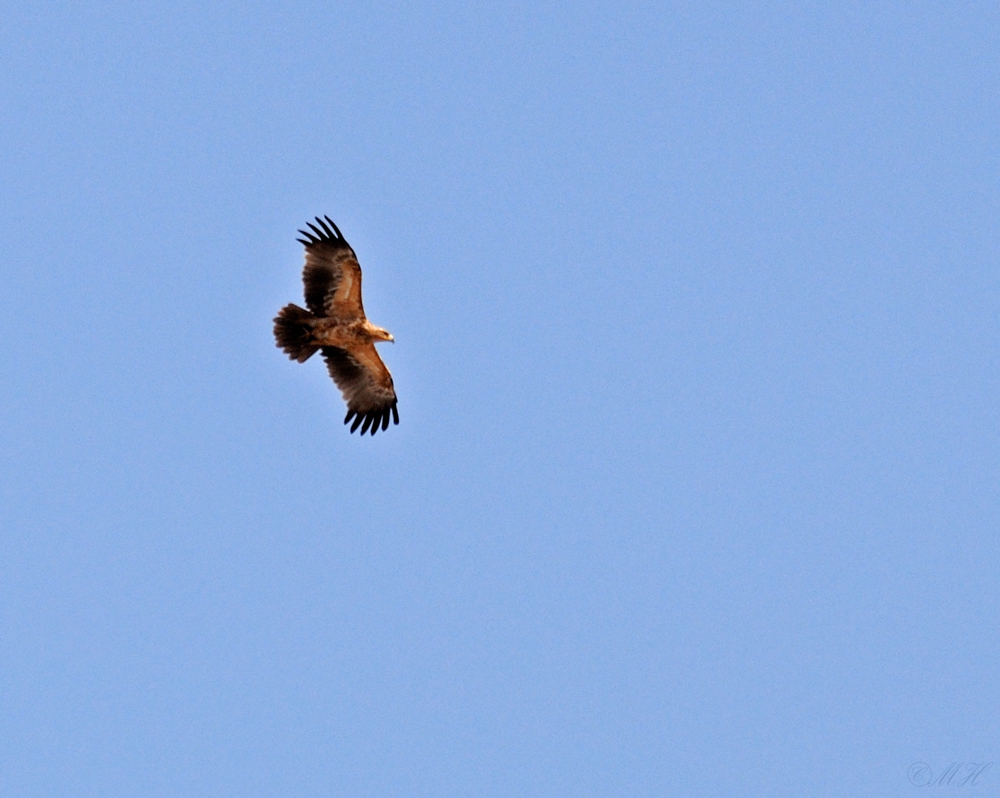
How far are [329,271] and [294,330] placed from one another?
148cm

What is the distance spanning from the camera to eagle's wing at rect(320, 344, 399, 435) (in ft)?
111

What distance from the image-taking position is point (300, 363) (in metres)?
32.8

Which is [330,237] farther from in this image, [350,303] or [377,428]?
[377,428]

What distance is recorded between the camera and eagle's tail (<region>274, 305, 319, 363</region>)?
106ft

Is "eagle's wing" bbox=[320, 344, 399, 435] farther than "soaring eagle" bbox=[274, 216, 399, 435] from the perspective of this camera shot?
Yes

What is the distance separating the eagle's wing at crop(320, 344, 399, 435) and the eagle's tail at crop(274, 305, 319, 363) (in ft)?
2.88

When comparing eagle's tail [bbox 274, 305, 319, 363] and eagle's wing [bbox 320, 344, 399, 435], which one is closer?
eagle's tail [bbox 274, 305, 319, 363]

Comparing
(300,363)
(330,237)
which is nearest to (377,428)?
(300,363)

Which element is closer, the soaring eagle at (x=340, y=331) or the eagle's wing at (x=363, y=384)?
the soaring eagle at (x=340, y=331)

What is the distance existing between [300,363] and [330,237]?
9.06ft

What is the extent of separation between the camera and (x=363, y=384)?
34219mm

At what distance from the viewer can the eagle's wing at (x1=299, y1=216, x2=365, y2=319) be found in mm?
31688

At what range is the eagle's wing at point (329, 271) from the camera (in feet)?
104

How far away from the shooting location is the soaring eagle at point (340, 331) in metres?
31.8
